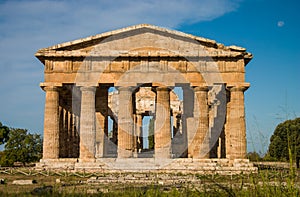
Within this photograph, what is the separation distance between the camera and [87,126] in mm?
27812

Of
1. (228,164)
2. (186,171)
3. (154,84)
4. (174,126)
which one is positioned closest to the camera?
(186,171)

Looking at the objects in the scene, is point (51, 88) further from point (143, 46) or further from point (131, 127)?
point (143, 46)

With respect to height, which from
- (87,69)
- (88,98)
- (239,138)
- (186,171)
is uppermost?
(87,69)

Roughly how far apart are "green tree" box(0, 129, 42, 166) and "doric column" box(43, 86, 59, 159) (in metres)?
15.6

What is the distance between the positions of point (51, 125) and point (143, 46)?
8.86m

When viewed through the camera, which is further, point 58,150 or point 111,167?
point 58,150

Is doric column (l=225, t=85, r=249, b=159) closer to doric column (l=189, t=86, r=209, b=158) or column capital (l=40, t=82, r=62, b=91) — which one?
doric column (l=189, t=86, r=209, b=158)

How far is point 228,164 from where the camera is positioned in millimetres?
26484

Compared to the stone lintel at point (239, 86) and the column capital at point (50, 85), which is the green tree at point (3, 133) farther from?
the stone lintel at point (239, 86)

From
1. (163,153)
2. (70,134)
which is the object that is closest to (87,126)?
(70,134)

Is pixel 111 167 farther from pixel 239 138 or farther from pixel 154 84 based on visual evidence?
pixel 239 138

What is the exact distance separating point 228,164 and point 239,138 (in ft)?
7.19

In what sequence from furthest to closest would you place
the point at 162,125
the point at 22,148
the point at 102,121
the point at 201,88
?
the point at 22,148 < the point at 102,121 < the point at 162,125 < the point at 201,88

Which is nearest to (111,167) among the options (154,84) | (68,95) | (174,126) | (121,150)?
(121,150)
